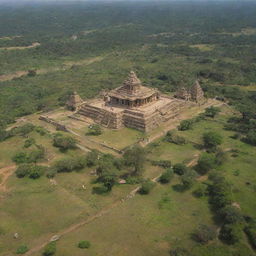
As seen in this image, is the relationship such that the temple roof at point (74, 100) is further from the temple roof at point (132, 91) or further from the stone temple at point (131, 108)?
the temple roof at point (132, 91)

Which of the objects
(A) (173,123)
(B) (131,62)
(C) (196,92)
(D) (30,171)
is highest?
(C) (196,92)

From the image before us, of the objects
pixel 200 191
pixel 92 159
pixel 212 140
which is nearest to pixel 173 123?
pixel 212 140

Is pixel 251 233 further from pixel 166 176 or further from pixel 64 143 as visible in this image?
pixel 64 143

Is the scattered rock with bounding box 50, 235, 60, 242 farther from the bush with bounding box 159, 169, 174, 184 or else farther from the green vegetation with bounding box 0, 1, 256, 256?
the bush with bounding box 159, 169, 174, 184

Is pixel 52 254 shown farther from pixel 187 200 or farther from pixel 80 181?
pixel 187 200

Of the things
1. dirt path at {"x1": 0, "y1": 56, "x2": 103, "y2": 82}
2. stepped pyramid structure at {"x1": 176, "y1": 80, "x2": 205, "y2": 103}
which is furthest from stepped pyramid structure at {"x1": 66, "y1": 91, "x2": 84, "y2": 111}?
dirt path at {"x1": 0, "y1": 56, "x2": 103, "y2": 82}

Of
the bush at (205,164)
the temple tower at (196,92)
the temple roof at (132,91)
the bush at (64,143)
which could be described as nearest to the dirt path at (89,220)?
the bush at (205,164)

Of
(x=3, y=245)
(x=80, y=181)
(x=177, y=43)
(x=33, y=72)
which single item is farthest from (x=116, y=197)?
(x=177, y=43)
